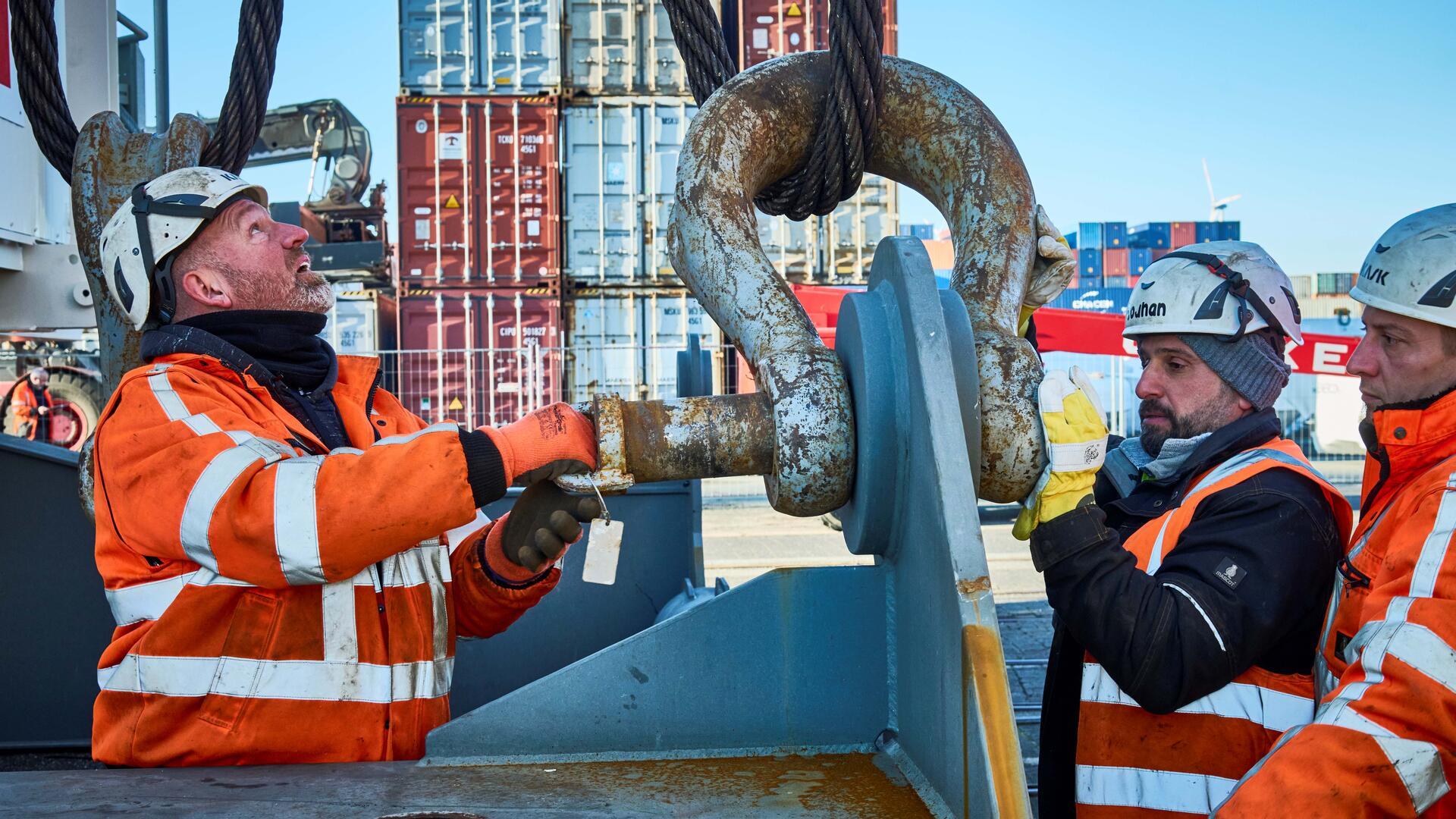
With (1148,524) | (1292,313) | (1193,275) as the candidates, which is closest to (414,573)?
(1148,524)

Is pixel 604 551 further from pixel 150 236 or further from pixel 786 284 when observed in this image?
pixel 150 236

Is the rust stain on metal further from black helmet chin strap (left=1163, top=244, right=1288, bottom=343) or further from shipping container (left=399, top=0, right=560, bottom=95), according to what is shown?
shipping container (left=399, top=0, right=560, bottom=95)

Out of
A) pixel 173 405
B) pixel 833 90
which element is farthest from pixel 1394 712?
pixel 173 405

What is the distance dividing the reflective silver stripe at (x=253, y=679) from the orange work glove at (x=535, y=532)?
336 mm

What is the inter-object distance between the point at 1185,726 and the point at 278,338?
1.82 metres

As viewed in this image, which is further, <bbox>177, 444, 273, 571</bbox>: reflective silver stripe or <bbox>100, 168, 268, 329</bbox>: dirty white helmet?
<bbox>100, 168, 268, 329</bbox>: dirty white helmet

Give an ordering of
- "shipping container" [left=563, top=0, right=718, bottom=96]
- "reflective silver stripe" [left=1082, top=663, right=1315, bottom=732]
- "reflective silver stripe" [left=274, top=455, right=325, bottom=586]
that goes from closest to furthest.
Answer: "reflective silver stripe" [left=274, top=455, right=325, bottom=586]
"reflective silver stripe" [left=1082, top=663, right=1315, bottom=732]
"shipping container" [left=563, top=0, right=718, bottom=96]

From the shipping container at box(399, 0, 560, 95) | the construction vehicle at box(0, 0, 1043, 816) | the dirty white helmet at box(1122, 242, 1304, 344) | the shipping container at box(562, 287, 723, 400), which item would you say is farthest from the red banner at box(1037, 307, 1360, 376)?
the shipping container at box(399, 0, 560, 95)

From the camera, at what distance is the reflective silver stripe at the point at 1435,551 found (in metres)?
1.49

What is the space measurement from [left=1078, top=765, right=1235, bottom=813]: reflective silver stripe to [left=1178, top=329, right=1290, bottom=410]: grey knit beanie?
0.73 meters

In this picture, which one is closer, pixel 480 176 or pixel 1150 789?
pixel 1150 789

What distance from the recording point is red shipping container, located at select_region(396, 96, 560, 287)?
14.8 m

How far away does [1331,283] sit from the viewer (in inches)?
1296

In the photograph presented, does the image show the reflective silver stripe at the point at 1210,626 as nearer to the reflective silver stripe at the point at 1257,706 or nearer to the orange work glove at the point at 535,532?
the reflective silver stripe at the point at 1257,706
